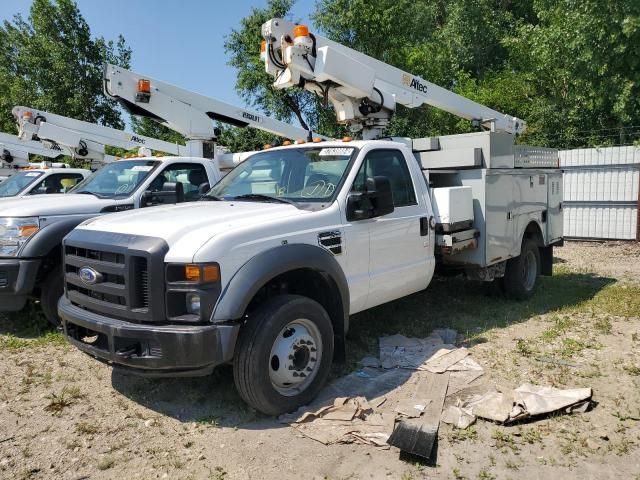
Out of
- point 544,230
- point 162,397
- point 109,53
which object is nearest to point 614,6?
point 544,230

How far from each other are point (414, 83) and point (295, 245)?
13.3 feet

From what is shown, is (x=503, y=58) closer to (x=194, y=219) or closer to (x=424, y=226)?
(x=424, y=226)

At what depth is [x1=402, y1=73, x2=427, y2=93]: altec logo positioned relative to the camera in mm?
6960

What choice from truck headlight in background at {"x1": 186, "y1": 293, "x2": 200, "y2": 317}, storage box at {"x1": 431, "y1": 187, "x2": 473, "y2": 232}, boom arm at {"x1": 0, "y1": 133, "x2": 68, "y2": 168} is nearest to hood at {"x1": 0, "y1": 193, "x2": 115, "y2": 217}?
truck headlight in background at {"x1": 186, "y1": 293, "x2": 200, "y2": 317}

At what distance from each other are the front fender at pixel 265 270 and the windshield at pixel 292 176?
0.64 m

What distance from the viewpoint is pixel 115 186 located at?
7070mm

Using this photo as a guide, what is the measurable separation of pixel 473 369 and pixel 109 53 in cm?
2644

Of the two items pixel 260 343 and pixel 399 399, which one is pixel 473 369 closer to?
pixel 399 399

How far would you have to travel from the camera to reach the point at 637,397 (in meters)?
4.13

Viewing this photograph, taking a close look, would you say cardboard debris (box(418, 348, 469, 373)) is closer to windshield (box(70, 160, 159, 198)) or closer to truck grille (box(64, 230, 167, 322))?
truck grille (box(64, 230, 167, 322))

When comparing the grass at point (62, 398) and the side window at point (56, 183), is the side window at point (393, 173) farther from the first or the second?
the side window at point (56, 183)

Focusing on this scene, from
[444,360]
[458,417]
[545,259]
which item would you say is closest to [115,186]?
[444,360]

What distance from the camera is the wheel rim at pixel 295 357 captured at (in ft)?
12.8

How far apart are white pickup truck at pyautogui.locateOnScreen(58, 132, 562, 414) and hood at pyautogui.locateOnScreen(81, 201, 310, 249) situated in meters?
0.02
